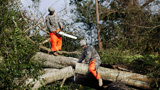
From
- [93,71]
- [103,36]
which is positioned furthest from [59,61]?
[103,36]

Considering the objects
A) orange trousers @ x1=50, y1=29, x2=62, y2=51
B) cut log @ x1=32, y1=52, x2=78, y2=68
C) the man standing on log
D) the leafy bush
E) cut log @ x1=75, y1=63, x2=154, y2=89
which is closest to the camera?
the leafy bush

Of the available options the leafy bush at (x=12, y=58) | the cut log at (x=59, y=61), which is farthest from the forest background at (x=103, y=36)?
the cut log at (x=59, y=61)

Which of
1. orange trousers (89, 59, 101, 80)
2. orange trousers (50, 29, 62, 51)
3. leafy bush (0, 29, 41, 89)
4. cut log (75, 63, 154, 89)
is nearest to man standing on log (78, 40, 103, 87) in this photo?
orange trousers (89, 59, 101, 80)

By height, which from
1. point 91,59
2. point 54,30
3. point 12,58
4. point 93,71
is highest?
point 54,30

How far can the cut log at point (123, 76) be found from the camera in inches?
242

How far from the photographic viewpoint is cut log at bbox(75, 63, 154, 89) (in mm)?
6137

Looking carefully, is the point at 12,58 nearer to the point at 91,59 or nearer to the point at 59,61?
the point at 91,59

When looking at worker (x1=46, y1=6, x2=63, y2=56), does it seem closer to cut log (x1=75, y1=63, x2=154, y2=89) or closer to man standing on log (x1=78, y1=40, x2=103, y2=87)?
cut log (x1=75, y1=63, x2=154, y2=89)

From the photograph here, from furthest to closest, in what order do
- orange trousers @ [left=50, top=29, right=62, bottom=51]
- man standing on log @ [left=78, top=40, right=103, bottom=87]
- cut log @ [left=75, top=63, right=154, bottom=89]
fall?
1. orange trousers @ [left=50, top=29, right=62, bottom=51]
2. cut log @ [left=75, top=63, right=154, bottom=89]
3. man standing on log @ [left=78, top=40, right=103, bottom=87]

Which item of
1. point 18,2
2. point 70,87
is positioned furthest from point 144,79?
point 18,2

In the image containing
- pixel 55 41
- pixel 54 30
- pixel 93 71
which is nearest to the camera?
pixel 93 71

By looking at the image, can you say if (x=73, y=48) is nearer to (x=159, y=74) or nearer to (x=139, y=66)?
(x=139, y=66)

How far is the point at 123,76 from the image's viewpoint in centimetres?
623

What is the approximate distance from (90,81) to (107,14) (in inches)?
360
